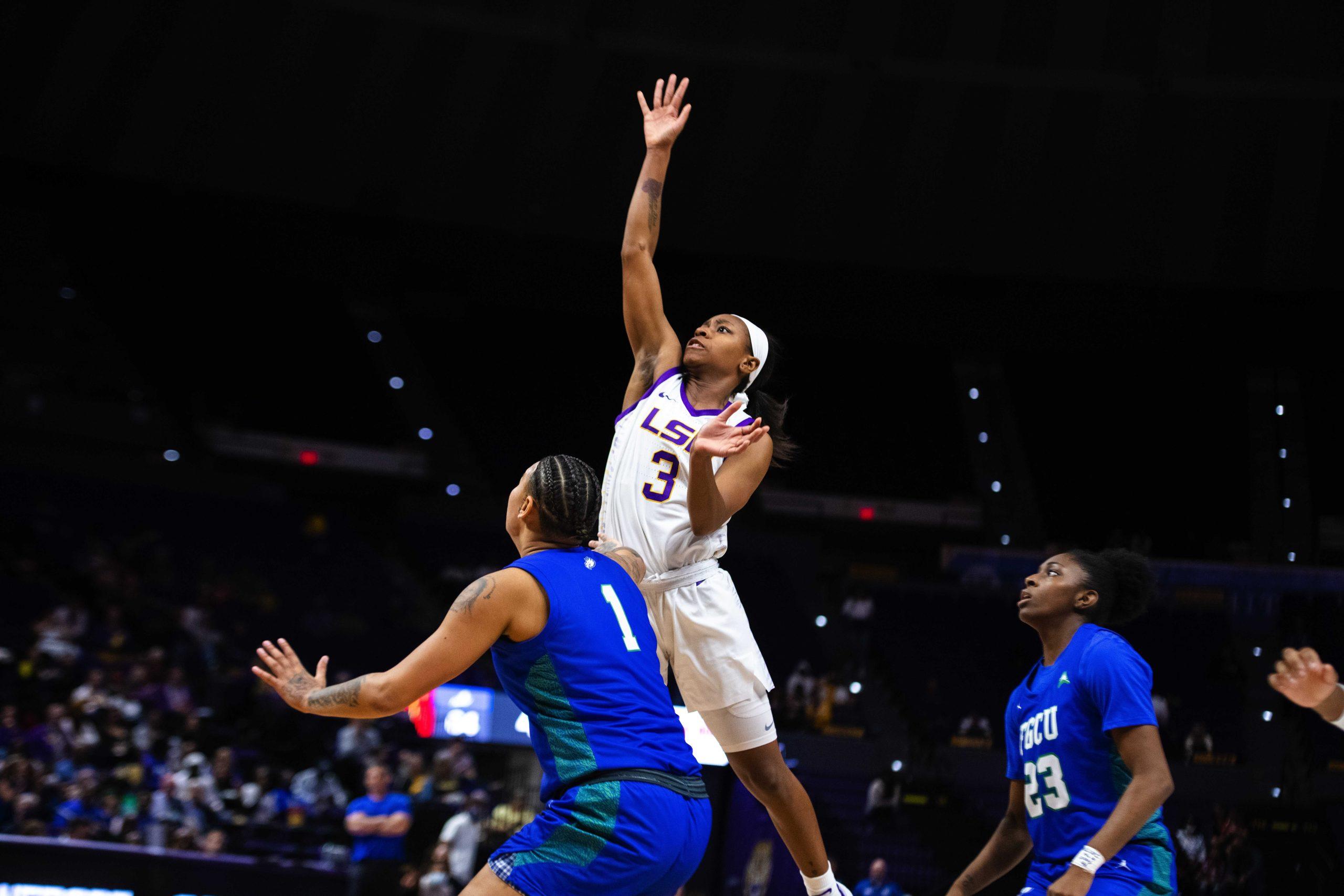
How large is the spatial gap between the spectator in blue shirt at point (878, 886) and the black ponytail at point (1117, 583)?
19.2 feet

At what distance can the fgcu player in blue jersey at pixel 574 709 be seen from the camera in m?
2.96

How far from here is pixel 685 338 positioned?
18.8 m

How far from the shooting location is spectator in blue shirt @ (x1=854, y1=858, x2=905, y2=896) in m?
9.61

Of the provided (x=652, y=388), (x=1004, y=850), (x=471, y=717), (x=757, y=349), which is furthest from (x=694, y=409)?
(x=471, y=717)

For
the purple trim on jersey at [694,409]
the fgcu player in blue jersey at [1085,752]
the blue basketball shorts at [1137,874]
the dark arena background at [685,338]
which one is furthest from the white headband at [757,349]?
the dark arena background at [685,338]

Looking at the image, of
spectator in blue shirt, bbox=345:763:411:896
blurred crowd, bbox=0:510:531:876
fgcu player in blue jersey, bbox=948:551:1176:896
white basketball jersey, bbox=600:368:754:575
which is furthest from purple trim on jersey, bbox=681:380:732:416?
blurred crowd, bbox=0:510:531:876

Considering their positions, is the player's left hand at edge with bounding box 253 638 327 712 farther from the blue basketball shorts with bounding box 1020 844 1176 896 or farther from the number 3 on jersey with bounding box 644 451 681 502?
the blue basketball shorts with bounding box 1020 844 1176 896

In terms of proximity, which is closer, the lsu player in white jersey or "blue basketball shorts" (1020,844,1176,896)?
"blue basketball shorts" (1020,844,1176,896)

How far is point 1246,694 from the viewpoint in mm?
17375

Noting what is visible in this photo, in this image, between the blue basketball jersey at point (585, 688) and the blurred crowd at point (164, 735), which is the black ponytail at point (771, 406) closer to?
the blue basketball jersey at point (585, 688)

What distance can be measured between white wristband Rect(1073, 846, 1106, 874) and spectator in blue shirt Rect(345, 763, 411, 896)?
6.91 meters

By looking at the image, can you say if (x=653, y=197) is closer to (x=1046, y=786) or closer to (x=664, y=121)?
(x=664, y=121)

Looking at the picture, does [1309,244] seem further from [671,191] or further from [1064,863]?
[1064,863]

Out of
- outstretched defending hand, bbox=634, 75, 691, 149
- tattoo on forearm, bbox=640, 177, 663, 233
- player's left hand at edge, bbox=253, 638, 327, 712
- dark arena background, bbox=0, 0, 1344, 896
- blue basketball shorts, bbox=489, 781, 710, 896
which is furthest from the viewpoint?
dark arena background, bbox=0, 0, 1344, 896
